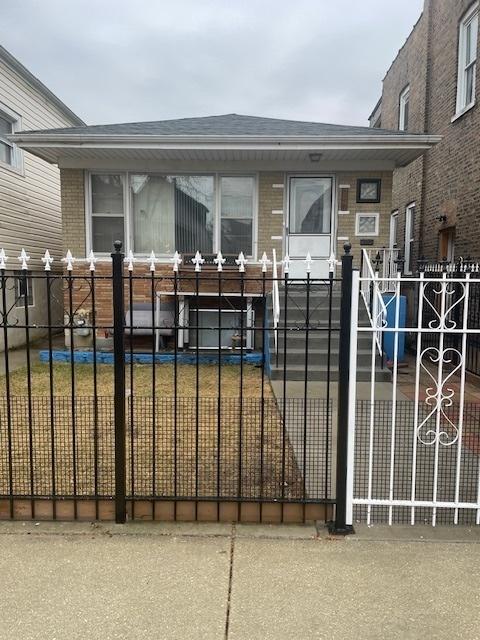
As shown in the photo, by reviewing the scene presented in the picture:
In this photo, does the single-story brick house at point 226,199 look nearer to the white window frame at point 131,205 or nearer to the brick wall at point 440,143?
the white window frame at point 131,205

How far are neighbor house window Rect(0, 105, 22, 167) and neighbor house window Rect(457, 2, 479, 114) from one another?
925 cm

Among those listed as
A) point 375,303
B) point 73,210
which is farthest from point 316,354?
point 73,210

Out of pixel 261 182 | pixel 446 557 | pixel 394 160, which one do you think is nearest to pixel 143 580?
pixel 446 557

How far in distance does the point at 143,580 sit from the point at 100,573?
0.25 metres

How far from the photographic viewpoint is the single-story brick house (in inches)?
368

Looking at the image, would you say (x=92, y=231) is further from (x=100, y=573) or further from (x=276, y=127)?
(x=100, y=573)

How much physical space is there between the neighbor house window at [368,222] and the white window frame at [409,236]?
379 cm

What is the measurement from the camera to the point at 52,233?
1290 centimetres

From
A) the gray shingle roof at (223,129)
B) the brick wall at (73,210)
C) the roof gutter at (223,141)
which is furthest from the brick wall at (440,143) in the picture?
the brick wall at (73,210)

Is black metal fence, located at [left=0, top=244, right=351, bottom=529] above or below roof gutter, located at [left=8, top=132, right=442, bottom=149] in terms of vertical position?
below

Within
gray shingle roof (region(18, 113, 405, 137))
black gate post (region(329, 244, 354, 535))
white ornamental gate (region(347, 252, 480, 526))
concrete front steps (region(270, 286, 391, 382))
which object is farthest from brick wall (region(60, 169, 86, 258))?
black gate post (region(329, 244, 354, 535))

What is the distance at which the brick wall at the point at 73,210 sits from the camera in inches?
379

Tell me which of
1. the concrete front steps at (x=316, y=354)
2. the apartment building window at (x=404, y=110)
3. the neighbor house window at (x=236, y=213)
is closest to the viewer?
the concrete front steps at (x=316, y=354)

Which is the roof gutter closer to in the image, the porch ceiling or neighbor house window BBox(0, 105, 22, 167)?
the porch ceiling
